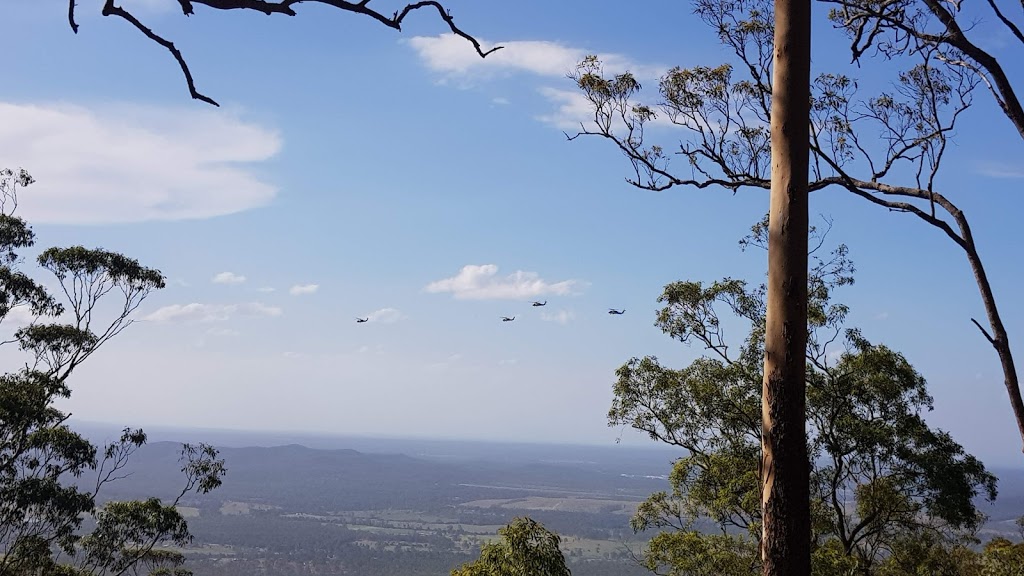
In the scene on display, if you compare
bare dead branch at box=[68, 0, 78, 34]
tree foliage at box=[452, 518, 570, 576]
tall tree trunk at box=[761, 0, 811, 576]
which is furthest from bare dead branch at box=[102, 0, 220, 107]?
tree foliage at box=[452, 518, 570, 576]

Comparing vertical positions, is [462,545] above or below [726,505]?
below

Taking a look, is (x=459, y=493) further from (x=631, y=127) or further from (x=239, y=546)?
(x=631, y=127)

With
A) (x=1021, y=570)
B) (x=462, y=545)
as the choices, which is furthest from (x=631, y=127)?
(x=462, y=545)

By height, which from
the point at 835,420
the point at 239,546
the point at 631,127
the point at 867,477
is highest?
the point at 631,127

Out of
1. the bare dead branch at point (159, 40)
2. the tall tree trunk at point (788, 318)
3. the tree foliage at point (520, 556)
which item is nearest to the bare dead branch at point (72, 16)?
the bare dead branch at point (159, 40)

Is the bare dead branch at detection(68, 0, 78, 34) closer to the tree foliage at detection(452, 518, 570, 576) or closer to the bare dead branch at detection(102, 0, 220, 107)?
the bare dead branch at detection(102, 0, 220, 107)

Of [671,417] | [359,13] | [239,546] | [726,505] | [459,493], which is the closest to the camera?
[359,13]

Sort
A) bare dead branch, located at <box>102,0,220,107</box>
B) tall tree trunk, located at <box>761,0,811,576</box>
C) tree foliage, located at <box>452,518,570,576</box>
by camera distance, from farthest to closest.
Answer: tree foliage, located at <box>452,518,570,576</box>
tall tree trunk, located at <box>761,0,811,576</box>
bare dead branch, located at <box>102,0,220,107</box>
